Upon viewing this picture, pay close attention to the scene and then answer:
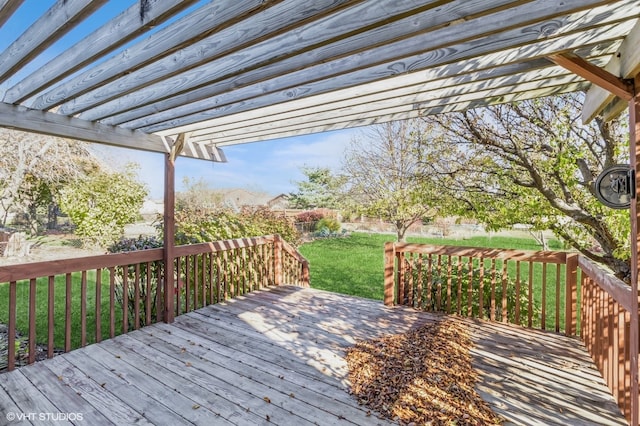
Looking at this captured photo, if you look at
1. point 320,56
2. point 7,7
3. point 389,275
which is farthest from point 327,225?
point 7,7

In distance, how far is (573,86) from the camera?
2.31 m

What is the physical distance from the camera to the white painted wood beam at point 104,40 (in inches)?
52.9

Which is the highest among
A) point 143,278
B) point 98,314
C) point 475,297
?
point 143,278

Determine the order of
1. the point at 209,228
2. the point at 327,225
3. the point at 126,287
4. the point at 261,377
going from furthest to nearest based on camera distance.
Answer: the point at 327,225, the point at 209,228, the point at 126,287, the point at 261,377

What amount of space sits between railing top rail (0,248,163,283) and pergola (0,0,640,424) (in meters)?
1.17

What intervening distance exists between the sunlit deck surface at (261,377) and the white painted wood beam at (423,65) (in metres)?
2.17

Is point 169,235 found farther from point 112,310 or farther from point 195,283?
point 112,310

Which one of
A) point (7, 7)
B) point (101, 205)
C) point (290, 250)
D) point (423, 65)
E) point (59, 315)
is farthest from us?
point (101, 205)

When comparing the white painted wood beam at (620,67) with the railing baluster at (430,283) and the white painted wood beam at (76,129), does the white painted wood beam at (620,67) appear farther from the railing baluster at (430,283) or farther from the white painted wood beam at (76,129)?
the white painted wood beam at (76,129)

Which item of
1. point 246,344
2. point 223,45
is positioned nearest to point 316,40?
point 223,45

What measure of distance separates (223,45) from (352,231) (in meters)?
14.3

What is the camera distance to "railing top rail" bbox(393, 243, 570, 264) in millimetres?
3324

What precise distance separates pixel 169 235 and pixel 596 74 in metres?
3.93

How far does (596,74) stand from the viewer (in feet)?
5.39
